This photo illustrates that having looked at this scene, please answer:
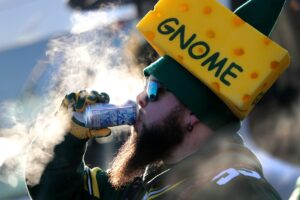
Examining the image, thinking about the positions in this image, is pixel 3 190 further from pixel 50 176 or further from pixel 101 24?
pixel 50 176

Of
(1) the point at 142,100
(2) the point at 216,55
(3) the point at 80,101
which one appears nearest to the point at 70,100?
(3) the point at 80,101

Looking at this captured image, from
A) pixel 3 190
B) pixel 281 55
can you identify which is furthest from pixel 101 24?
pixel 3 190

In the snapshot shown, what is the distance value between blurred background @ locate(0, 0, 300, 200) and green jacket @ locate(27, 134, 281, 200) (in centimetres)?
48

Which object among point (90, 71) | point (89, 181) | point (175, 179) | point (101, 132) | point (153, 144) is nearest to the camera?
point (175, 179)

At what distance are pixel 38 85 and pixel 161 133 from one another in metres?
2.03

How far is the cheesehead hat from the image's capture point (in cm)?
221

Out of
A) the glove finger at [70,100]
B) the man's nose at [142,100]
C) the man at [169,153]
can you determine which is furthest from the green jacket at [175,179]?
the man's nose at [142,100]

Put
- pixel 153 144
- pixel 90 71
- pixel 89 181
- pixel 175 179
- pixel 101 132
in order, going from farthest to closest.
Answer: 1. pixel 90 71
2. pixel 89 181
3. pixel 101 132
4. pixel 153 144
5. pixel 175 179

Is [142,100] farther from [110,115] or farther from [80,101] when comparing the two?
[80,101]

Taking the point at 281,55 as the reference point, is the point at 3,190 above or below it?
below

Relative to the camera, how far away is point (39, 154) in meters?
2.54

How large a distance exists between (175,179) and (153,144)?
0.54 ft

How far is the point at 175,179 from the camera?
7.07ft

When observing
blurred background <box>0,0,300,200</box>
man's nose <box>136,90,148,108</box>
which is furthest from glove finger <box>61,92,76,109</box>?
blurred background <box>0,0,300,200</box>
